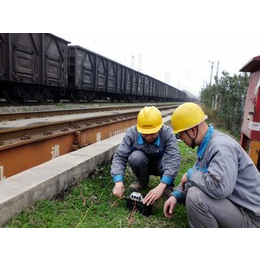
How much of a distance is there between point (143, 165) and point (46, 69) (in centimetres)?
920

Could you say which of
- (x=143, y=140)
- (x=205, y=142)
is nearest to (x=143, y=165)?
(x=143, y=140)

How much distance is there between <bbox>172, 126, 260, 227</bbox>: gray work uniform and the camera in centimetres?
186

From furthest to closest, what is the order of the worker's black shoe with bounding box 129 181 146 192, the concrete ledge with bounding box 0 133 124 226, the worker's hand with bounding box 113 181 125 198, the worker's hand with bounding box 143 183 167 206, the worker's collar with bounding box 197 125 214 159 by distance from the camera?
the worker's black shoe with bounding box 129 181 146 192
the worker's hand with bounding box 113 181 125 198
the worker's hand with bounding box 143 183 167 206
the worker's collar with bounding box 197 125 214 159
the concrete ledge with bounding box 0 133 124 226

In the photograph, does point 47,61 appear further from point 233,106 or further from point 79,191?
Result: point 79,191

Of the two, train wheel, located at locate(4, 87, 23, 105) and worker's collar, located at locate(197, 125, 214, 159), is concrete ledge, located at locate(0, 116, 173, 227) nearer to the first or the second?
worker's collar, located at locate(197, 125, 214, 159)

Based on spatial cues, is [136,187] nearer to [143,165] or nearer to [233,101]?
[143,165]

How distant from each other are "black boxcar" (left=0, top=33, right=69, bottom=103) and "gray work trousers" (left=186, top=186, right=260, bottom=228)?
8.41 m

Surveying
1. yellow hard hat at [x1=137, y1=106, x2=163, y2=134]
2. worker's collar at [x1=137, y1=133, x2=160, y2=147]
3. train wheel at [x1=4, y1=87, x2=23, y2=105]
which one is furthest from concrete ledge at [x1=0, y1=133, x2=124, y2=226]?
train wheel at [x1=4, y1=87, x2=23, y2=105]

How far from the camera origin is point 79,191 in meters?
2.82

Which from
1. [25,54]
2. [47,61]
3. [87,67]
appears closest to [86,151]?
[25,54]

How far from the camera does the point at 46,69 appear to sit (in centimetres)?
1084

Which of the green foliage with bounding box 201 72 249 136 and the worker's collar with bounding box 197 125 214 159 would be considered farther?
the green foliage with bounding box 201 72 249 136

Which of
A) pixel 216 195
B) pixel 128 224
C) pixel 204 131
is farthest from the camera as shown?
pixel 128 224

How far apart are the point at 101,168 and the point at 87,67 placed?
13440 millimetres
